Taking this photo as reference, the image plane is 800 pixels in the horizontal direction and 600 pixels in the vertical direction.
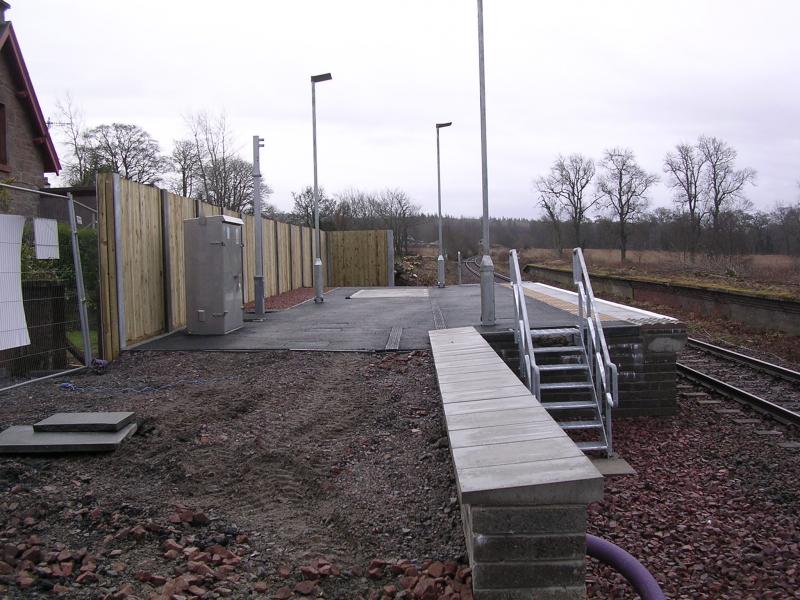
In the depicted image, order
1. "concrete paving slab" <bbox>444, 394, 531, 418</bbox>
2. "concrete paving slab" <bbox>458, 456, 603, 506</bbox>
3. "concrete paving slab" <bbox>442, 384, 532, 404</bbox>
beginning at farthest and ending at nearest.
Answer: "concrete paving slab" <bbox>442, 384, 532, 404</bbox>
"concrete paving slab" <bbox>444, 394, 531, 418</bbox>
"concrete paving slab" <bbox>458, 456, 603, 506</bbox>

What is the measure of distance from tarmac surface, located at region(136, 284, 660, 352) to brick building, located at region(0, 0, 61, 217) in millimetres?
10646

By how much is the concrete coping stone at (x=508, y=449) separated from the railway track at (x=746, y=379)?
5800mm

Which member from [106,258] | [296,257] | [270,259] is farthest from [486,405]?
[296,257]

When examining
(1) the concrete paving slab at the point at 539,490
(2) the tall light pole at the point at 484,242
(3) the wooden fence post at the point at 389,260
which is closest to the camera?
(1) the concrete paving slab at the point at 539,490

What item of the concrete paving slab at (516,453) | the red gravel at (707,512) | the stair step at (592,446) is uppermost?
the concrete paving slab at (516,453)

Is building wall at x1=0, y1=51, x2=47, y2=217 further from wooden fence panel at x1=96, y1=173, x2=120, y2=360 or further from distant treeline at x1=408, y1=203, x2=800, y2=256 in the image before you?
distant treeline at x1=408, y1=203, x2=800, y2=256

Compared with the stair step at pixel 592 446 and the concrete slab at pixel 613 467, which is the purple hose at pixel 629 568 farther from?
the stair step at pixel 592 446

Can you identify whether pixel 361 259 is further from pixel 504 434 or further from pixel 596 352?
pixel 504 434

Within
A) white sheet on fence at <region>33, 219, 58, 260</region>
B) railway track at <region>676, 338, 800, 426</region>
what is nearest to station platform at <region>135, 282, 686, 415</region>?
railway track at <region>676, 338, 800, 426</region>

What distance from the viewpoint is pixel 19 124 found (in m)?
21.5

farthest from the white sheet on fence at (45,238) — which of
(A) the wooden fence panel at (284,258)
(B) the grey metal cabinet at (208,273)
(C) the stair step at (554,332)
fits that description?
(A) the wooden fence panel at (284,258)

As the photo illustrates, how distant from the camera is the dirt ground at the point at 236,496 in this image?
3.32 metres

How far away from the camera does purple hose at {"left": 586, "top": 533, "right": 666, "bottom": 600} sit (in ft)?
9.93

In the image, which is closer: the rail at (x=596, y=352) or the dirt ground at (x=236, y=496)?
the dirt ground at (x=236, y=496)
